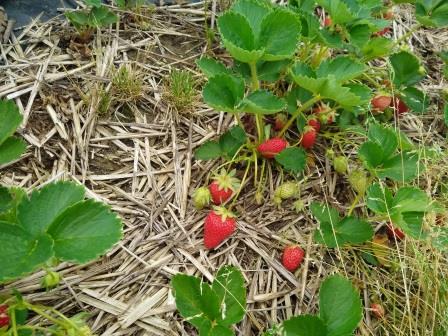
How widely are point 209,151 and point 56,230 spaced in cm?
A: 60

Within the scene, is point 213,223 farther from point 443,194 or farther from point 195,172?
point 443,194

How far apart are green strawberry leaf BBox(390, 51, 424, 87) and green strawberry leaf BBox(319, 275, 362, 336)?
0.86 m

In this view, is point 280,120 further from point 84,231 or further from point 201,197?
point 84,231

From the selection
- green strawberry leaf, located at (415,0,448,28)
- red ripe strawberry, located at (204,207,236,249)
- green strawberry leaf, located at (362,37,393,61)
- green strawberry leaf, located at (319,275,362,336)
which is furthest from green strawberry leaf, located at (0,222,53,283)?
green strawberry leaf, located at (415,0,448,28)

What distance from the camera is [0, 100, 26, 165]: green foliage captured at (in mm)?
1227

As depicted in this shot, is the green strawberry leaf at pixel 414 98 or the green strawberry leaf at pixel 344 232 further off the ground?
the green strawberry leaf at pixel 414 98

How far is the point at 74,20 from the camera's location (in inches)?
71.3

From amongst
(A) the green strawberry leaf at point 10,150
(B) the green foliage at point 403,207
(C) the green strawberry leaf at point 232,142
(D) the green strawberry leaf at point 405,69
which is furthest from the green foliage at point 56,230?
(D) the green strawberry leaf at point 405,69

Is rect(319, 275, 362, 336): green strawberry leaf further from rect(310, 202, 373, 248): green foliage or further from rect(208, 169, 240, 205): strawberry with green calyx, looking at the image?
rect(208, 169, 240, 205): strawberry with green calyx

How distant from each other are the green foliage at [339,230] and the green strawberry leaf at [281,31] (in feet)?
1.42

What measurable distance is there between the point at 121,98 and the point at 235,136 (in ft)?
1.31

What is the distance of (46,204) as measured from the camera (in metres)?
1.14

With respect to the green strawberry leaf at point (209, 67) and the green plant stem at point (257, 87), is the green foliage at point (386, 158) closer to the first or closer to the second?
the green plant stem at point (257, 87)

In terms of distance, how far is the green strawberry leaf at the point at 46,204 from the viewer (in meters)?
1.11
